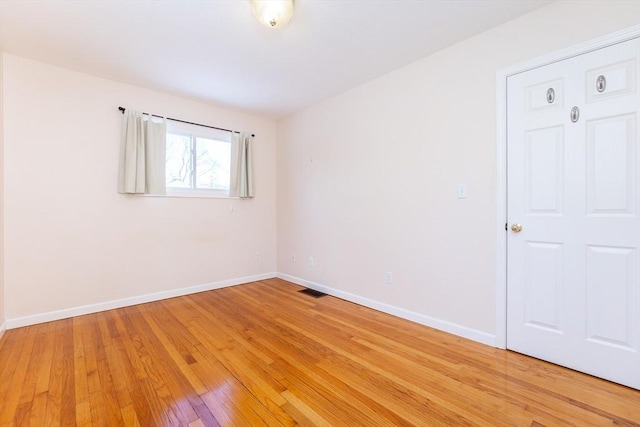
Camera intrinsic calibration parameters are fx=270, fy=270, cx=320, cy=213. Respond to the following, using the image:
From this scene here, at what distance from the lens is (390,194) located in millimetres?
2928

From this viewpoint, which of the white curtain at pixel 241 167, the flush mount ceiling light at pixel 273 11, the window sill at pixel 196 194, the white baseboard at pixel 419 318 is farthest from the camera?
the white curtain at pixel 241 167

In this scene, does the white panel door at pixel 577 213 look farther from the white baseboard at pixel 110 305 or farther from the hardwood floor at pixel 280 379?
the white baseboard at pixel 110 305

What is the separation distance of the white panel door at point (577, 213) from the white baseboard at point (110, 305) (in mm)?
3439

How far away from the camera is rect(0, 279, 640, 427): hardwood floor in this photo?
4.76 feet

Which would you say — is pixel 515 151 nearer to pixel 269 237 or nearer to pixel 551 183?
pixel 551 183

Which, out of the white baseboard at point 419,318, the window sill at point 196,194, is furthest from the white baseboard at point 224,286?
the window sill at point 196,194

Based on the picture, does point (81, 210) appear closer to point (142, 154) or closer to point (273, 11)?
point (142, 154)

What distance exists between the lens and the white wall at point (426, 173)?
2139 mm

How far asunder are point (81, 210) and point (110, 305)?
1.10m

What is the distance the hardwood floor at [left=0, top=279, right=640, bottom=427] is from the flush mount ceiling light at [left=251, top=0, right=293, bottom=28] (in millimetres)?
2468

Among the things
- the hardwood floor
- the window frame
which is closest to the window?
the window frame

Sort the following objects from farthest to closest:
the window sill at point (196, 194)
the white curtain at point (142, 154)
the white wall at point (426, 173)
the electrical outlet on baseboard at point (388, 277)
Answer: the window sill at point (196, 194)
the white curtain at point (142, 154)
the electrical outlet on baseboard at point (388, 277)
the white wall at point (426, 173)

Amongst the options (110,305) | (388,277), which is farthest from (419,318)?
(110,305)

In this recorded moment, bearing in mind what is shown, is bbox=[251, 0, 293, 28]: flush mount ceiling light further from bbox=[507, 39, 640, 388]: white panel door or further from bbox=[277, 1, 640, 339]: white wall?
bbox=[507, 39, 640, 388]: white panel door
